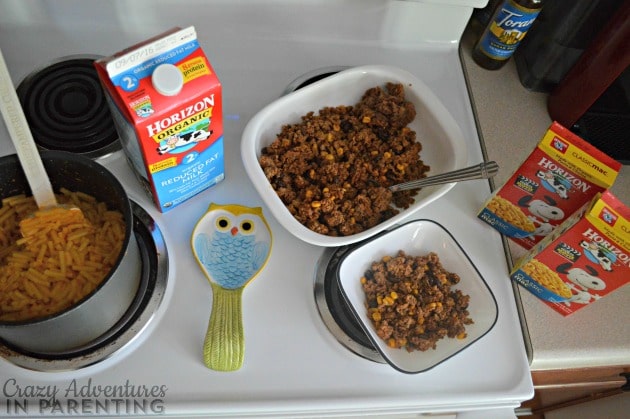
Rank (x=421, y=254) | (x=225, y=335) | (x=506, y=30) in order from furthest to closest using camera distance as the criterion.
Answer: (x=506, y=30) → (x=421, y=254) → (x=225, y=335)

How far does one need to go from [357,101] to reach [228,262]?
0.35 meters

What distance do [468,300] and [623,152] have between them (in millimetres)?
449

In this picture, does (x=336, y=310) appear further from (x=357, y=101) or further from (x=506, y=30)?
(x=506, y=30)

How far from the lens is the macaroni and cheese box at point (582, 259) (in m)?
0.63

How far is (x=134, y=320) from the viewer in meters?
0.70

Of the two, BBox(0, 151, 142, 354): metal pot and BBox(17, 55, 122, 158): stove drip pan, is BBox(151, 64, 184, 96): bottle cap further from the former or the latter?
BBox(17, 55, 122, 158): stove drip pan

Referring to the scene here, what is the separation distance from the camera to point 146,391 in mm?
670

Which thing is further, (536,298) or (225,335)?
(536,298)

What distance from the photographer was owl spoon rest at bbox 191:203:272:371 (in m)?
0.68

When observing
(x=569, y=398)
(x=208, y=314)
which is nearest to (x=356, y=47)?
(x=208, y=314)

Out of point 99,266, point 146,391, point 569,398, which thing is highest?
point 99,266

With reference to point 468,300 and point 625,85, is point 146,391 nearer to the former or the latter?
point 468,300

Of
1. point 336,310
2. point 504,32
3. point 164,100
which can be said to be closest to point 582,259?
point 336,310

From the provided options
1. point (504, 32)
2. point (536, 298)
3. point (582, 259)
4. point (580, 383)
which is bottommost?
point (580, 383)
